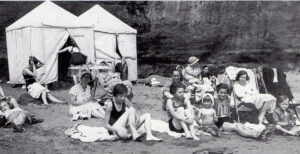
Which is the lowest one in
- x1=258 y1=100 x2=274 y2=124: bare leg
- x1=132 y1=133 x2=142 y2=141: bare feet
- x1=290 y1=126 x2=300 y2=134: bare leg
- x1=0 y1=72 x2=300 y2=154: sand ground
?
x1=0 y1=72 x2=300 y2=154: sand ground

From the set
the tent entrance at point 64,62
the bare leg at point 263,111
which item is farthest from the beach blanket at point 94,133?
the tent entrance at point 64,62

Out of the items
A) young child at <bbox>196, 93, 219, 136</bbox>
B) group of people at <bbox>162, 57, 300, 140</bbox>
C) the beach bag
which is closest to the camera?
group of people at <bbox>162, 57, 300, 140</bbox>

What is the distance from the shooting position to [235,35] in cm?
1415

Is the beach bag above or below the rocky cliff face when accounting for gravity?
below

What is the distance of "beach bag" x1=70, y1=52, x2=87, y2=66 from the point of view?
954 cm

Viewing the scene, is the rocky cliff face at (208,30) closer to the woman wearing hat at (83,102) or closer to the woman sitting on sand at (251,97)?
the woman sitting on sand at (251,97)

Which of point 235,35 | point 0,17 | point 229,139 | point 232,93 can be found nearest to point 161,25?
point 235,35

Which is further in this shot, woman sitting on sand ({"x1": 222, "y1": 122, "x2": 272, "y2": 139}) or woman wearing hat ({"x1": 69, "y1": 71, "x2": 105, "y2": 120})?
woman wearing hat ({"x1": 69, "y1": 71, "x2": 105, "y2": 120})

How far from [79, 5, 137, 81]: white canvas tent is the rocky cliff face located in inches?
118

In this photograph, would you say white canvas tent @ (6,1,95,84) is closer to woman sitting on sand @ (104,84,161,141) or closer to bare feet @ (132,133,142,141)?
woman sitting on sand @ (104,84,161,141)

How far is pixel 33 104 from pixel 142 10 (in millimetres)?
9613

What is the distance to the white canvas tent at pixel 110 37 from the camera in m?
10.8

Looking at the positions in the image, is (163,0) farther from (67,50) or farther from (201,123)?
(201,123)

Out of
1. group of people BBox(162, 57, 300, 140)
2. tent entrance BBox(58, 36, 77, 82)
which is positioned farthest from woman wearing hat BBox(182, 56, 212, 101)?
tent entrance BBox(58, 36, 77, 82)
